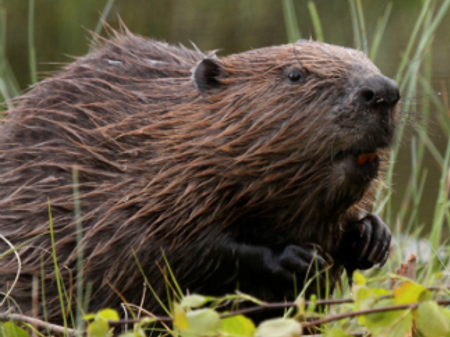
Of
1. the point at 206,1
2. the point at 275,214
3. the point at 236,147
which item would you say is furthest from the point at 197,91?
the point at 206,1

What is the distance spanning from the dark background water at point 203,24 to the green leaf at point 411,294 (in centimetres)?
632

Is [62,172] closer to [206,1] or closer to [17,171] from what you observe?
[17,171]

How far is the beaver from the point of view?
9.32 feet

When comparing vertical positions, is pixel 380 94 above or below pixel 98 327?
above

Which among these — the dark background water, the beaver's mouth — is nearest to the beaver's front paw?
the beaver's mouth

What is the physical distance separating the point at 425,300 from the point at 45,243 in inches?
70.7

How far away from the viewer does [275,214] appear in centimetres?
298

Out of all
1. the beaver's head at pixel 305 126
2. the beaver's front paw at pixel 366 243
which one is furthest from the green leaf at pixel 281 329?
the beaver's front paw at pixel 366 243

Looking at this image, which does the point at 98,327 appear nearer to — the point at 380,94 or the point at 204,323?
the point at 204,323

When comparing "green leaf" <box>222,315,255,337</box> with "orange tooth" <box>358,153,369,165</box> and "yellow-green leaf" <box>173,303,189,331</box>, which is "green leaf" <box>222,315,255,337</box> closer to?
"yellow-green leaf" <box>173,303,189,331</box>

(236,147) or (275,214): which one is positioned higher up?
(236,147)

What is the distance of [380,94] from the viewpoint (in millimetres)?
2688

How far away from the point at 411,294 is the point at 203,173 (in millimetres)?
1194

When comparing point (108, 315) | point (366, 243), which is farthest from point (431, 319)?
point (366, 243)
